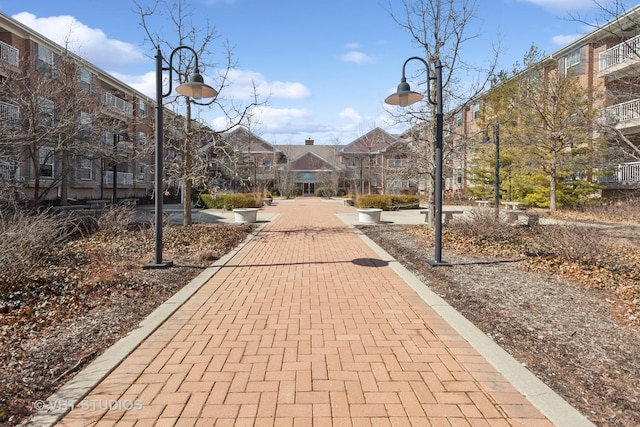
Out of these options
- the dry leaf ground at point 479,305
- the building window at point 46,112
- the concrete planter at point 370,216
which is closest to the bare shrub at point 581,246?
the dry leaf ground at point 479,305

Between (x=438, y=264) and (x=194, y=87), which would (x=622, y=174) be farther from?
(x=194, y=87)

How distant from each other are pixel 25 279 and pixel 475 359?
5.91m

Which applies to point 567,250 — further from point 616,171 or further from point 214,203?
point 214,203

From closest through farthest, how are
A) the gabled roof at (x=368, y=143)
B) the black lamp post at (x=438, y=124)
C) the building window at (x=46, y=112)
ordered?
the black lamp post at (x=438, y=124) → the building window at (x=46, y=112) → the gabled roof at (x=368, y=143)

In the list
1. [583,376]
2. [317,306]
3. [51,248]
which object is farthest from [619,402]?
[51,248]

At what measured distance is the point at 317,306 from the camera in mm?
5129

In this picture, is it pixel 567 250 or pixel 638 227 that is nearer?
pixel 567 250

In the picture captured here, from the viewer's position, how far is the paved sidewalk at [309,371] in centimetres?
270

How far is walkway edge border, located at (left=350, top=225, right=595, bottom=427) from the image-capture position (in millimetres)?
2684

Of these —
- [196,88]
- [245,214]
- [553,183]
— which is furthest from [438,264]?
[553,183]

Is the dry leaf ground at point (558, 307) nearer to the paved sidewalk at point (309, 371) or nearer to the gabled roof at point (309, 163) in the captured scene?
the paved sidewalk at point (309, 371)

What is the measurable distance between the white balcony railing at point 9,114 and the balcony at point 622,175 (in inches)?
1071

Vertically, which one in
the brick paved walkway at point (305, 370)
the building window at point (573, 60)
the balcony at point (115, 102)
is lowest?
the brick paved walkway at point (305, 370)

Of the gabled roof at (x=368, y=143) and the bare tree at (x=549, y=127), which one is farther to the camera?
the gabled roof at (x=368, y=143)
